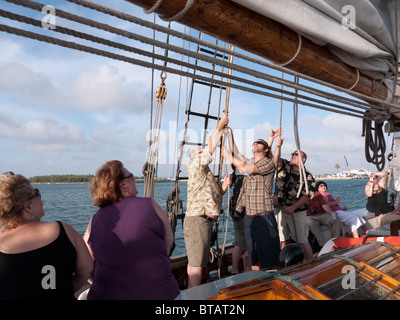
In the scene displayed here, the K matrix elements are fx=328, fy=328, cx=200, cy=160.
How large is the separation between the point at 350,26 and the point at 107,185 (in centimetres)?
195

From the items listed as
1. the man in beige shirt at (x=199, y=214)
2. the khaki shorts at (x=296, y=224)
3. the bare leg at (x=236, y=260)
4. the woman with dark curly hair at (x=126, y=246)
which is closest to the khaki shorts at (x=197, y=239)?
the man in beige shirt at (x=199, y=214)

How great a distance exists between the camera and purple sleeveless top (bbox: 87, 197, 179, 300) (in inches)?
A: 64.4

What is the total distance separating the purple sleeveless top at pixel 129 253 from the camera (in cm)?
164

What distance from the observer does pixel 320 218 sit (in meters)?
4.71

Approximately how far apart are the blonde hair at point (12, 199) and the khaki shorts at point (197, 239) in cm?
162

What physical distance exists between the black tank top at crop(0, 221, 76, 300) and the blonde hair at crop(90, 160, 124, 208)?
0.25 m

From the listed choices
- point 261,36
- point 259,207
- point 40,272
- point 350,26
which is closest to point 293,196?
point 259,207

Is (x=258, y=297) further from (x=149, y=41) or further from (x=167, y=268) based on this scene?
(x=149, y=41)

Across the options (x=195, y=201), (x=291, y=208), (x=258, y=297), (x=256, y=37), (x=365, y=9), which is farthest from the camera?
(x=291, y=208)

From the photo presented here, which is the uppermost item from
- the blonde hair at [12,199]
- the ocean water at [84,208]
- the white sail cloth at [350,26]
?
the white sail cloth at [350,26]

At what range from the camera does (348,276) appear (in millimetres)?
1803

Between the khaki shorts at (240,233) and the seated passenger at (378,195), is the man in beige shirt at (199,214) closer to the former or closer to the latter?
the khaki shorts at (240,233)

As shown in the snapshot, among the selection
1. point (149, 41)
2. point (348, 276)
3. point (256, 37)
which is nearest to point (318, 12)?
point (256, 37)
